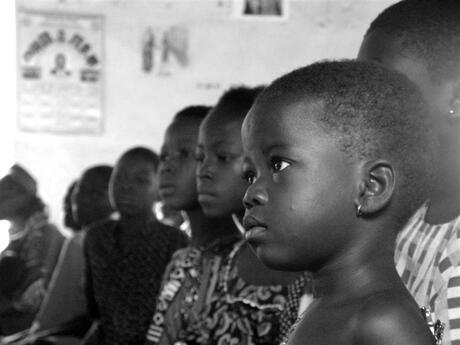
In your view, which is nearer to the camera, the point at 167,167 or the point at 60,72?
the point at 167,167

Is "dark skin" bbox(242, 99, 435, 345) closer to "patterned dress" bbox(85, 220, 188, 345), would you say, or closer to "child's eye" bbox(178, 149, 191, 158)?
"child's eye" bbox(178, 149, 191, 158)

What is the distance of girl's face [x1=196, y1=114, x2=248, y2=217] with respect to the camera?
1.71 m

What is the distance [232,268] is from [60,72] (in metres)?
3.51

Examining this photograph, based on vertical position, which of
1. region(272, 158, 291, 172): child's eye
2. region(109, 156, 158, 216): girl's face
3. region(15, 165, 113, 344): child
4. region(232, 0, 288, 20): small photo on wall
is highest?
region(232, 0, 288, 20): small photo on wall

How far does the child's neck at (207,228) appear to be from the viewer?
1854mm

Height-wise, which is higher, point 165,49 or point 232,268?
point 165,49

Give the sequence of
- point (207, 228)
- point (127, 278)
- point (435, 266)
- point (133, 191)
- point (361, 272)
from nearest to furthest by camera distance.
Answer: point (361, 272)
point (435, 266)
point (207, 228)
point (127, 278)
point (133, 191)

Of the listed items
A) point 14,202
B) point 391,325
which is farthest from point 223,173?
point 14,202

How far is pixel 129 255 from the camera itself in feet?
8.30

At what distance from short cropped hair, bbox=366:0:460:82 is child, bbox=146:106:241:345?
76 cm

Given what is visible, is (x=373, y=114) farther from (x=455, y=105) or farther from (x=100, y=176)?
(x=100, y=176)

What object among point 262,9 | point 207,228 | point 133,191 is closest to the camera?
point 207,228

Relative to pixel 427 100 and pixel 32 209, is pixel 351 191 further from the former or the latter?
pixel 32 209

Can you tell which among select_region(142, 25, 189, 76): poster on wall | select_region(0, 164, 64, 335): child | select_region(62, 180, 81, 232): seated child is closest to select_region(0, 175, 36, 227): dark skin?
select_region(0, 164, 64, 335): child
